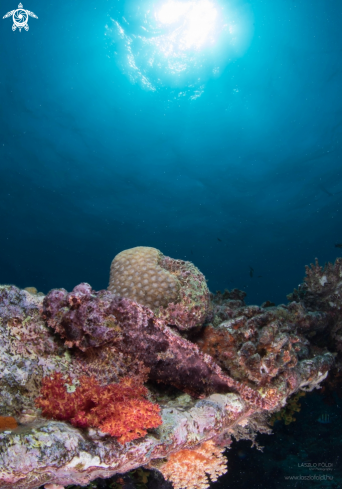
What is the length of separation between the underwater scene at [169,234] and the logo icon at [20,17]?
22cm

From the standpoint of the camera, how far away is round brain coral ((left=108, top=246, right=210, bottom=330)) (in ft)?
14.8

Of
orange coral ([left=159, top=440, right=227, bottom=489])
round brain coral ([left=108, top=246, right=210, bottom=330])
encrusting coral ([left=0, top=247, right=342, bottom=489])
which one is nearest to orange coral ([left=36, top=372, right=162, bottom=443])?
encrusting coral ([left=0, top=247, right=342, bottom=489])

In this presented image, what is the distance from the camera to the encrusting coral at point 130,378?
214 cm

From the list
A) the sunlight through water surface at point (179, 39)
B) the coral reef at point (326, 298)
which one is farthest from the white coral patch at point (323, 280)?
the sunlight through water surface at point (179, 39)

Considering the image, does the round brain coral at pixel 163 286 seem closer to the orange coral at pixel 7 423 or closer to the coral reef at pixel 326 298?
the orange coral at pixel 7 423

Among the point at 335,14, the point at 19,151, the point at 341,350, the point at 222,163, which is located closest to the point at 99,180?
the point at 19,151

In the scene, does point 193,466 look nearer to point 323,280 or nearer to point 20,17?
point 323,280

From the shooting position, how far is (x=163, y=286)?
4883 mm

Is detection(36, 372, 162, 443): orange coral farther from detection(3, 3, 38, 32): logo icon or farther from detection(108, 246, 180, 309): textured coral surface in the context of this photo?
detection(3, 3, 38, 32): logo icon

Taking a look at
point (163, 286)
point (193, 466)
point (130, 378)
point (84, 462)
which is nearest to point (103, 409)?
point (84, 462)

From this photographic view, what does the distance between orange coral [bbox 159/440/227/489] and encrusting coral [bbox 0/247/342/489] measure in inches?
0.6

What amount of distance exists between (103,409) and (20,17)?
2913 centimetres

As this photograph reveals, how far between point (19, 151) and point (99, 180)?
9.69 m

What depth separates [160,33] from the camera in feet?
61.2
